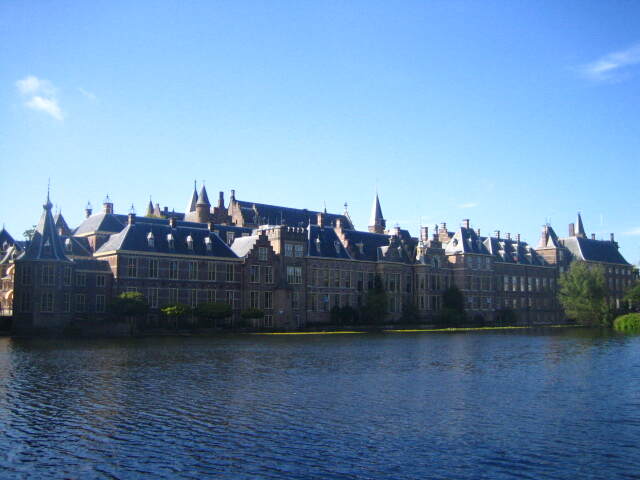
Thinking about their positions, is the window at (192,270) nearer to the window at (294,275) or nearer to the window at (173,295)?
the window at (173,295)

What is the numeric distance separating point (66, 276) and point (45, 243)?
370 centimetres

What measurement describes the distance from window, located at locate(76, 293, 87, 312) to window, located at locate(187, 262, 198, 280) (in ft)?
37.6

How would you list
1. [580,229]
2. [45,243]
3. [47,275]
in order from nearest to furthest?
[47,275]
[45,243]
[580,229]

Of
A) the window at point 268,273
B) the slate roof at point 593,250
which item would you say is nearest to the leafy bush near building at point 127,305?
the window at point 268,273

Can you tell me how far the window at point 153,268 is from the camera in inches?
3034

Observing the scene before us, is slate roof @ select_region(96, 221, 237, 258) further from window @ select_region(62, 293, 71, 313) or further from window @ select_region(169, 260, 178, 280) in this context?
window @ select_region(62, 293, 71, 313)

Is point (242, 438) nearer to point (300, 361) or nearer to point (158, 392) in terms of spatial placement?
point (158, 392)

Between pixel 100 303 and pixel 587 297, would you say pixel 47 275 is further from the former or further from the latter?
pixel 587 297

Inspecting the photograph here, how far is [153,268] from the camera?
3044 inches

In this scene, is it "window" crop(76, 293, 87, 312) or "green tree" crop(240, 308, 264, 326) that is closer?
"window" crop(76, 293, 87, 312)

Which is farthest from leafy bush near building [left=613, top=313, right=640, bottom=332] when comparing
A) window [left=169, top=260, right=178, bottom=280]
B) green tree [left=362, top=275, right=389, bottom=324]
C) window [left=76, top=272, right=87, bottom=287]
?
window [left=76, top=272, right=87, bottom=287]

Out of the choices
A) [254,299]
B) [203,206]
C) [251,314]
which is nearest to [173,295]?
[251,314]

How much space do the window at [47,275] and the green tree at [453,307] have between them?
173ft

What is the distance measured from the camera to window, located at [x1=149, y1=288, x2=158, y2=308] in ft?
252
